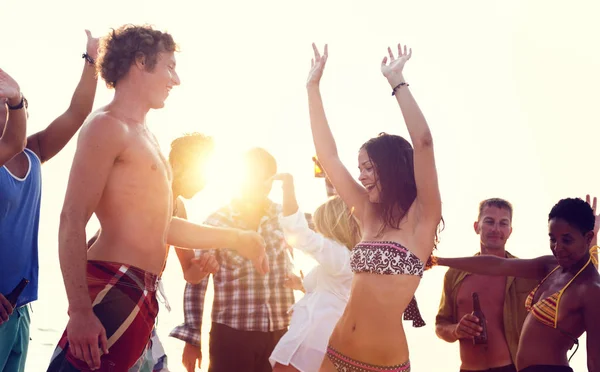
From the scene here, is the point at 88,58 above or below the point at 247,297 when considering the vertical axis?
above

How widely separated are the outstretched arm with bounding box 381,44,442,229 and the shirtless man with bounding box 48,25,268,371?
4.20 ft

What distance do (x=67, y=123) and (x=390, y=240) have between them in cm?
222

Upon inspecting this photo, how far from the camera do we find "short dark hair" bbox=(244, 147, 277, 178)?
23.0ft

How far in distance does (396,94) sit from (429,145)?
0.37 meters

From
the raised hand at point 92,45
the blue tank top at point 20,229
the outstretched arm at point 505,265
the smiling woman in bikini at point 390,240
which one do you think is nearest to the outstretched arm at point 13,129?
the blue tank top at point 20,229

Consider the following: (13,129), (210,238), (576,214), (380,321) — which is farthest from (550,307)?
(13,129)

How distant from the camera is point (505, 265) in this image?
5816 mm

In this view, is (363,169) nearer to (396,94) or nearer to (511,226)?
(396,94)

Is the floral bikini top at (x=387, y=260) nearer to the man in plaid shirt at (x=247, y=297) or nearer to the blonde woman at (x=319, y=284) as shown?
the blonde woman at (x=319, y=284)

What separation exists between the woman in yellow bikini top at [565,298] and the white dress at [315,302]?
1.44m

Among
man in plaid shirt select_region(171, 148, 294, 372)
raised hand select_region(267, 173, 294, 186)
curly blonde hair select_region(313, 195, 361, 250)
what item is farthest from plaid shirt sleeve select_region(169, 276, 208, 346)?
curly blonde hair select_region(313, 195, 361, 250)

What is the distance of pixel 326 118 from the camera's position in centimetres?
461

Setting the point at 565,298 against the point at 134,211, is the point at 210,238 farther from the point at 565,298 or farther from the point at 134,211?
the point at 565,298

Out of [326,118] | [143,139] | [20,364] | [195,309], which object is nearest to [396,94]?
[326,118]
